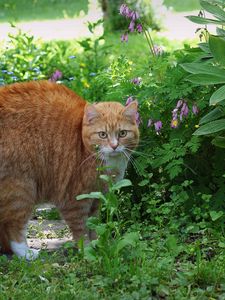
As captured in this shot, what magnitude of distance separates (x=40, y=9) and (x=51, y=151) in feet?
61.0

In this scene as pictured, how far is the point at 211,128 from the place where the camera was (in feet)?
20.5

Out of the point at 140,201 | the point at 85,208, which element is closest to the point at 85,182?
the point at 85,208

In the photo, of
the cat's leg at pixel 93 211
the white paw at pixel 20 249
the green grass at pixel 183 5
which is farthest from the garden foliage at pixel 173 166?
the green grass at pixel 183 5

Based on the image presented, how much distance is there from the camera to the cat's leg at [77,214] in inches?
248

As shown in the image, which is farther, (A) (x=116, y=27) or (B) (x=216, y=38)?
(A) (x=116, y=27)

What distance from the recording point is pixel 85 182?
20.6 feet

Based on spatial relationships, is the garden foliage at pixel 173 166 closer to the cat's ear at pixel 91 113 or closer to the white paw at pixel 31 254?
the white paw at pixel 31 254

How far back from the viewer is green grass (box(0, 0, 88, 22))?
22.7 m

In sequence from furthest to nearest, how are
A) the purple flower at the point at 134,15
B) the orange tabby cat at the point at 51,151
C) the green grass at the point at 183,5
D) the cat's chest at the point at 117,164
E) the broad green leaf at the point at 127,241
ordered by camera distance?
the green grass at the point at 183,5 < the purple flower at the point at 134,15 < the cat's chest at the point at 117,164 < the orange tabby cat at the point at 51,151 < the broad green leaf at the point at 127,241

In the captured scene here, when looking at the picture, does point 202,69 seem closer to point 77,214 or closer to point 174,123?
point 174,123

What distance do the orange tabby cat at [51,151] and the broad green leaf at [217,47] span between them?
0.72 m

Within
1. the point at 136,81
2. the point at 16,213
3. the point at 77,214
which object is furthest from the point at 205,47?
the point at 16,213

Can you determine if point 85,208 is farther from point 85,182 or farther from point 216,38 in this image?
point 216,38

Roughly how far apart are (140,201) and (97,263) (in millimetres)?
1894
